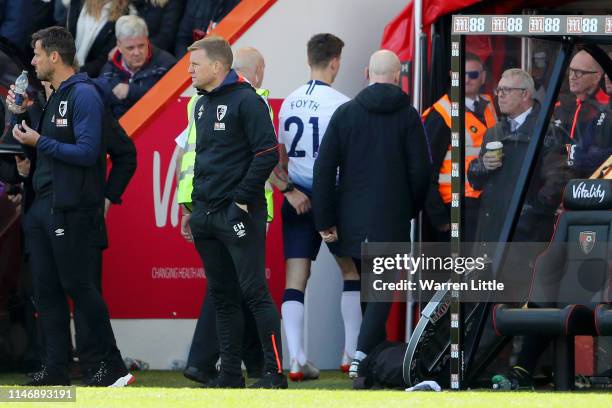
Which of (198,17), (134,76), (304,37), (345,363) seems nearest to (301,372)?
(345,363)

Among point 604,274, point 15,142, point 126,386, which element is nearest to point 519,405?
point 604,274

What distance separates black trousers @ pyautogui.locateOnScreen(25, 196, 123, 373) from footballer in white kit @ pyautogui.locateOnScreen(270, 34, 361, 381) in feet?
4.46

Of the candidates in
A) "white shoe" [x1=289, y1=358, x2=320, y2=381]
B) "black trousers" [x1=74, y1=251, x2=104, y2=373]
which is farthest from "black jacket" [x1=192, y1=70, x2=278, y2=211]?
"white shoe" [x1=289, y1=358, x2=320, y2=381]

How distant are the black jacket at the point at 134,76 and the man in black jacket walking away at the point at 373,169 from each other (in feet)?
7.25

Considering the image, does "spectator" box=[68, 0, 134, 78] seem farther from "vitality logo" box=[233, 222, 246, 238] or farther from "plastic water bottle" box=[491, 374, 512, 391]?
"plastic water bottle" box=[491, 374, 512, 391]

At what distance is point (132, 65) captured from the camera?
491 inches

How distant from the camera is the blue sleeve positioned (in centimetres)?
985

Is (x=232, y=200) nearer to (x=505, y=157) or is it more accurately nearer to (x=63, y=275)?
(x=63, y=275)

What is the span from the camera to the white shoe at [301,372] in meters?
10.8

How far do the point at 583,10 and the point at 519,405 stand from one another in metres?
4.47

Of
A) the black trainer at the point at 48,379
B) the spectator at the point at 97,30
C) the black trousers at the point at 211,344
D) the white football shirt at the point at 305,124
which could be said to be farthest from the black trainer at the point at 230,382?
the spectator at the point at 97,30

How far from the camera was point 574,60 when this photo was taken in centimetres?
1114

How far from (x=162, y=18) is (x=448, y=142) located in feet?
9.79

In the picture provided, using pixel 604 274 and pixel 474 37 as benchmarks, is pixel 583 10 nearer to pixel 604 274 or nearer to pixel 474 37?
pixel 474 37
